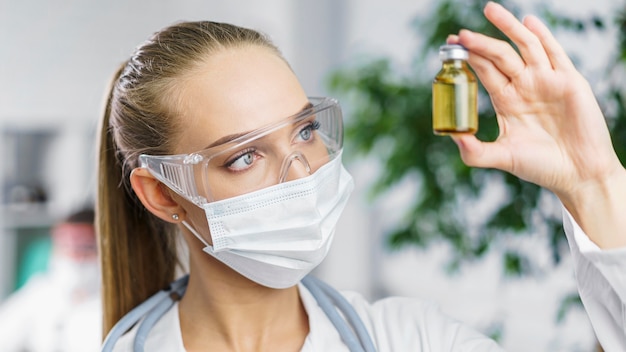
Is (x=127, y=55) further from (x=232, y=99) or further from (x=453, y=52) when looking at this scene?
(x=453, y=52)

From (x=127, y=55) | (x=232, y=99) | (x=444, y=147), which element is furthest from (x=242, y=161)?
(x=127, y=55)

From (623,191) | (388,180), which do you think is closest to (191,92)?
(623,191)

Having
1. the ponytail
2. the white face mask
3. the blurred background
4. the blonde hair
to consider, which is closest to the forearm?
the white face mask

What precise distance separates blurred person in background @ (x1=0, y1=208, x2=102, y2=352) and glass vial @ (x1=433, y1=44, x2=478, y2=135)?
287cm

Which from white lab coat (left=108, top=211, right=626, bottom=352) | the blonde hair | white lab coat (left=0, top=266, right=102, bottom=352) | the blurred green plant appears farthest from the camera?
white lab coat (left=0, top=266, right=102, bottom=352)

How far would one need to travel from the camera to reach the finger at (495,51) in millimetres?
1071

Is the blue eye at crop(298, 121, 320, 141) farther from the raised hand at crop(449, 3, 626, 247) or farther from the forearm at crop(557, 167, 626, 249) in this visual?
the forearm at crop(557, 167, 626, 249)

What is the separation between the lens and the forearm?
3.57 feet

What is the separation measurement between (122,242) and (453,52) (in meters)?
0.88

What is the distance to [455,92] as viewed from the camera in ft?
3.55

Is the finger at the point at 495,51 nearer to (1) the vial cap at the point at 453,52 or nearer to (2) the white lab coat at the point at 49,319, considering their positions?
(1) the vial cap at the point at 453,52

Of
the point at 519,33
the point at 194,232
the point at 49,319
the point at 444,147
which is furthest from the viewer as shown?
the point at 49,319

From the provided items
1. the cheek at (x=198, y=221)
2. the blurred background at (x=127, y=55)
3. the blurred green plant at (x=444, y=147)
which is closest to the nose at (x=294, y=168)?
the cheek at (x=198, y=221)

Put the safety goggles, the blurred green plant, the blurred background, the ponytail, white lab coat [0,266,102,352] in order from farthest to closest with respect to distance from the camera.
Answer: the blurred background
white lab coat [0,266,102,352]
the blurred green plant
the ponytail
the safety goggles
